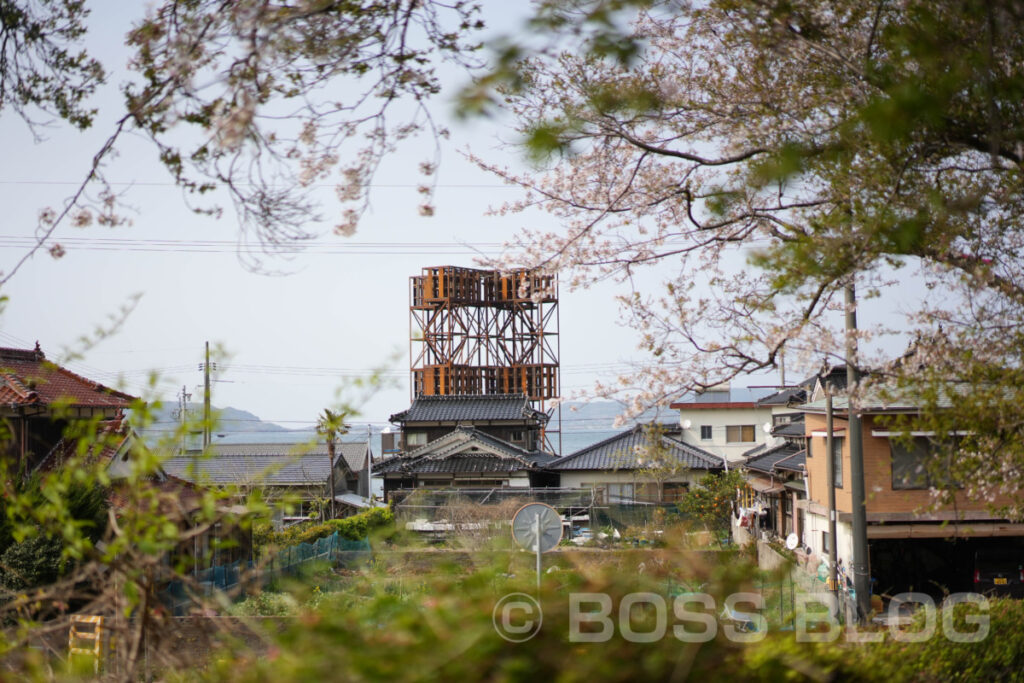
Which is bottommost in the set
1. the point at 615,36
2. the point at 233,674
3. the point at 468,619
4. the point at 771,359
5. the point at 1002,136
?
the point at 233,674

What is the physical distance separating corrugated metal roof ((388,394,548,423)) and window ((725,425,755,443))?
770cm

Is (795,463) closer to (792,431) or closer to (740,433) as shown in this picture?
(792,431)

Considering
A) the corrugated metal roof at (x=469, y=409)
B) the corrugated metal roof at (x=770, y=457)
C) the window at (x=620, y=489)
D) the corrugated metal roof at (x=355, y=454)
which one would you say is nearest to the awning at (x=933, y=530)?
the corrugated metal roof at (x=770, y=457)

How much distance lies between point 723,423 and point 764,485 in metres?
11.5

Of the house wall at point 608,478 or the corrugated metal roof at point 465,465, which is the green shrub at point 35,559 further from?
the house wall at point 608,478

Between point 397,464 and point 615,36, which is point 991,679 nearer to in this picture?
point 615,36

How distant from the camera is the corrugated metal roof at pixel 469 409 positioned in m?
33.9

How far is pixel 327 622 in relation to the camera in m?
1.77

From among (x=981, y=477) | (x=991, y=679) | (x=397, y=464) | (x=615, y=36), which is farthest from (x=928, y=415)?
(x=397, y=464)

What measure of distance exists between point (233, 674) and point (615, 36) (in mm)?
3057

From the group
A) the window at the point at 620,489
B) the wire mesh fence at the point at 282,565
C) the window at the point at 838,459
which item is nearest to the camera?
the wire mesh fence at the point at 282,565

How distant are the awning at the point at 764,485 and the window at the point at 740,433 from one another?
9.60 metres

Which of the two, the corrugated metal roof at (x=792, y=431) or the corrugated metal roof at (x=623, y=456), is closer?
the corrugated metal roof at (x=792, y=431)

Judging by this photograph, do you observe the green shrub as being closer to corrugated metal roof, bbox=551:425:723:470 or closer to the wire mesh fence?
the wire mesh fence
